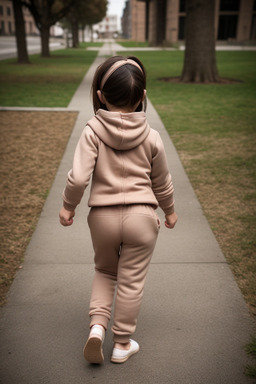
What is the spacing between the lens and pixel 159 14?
51.1 metres

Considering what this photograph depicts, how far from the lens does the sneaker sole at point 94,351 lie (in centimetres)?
192

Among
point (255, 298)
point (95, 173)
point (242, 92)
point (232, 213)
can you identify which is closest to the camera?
point (95, 173)

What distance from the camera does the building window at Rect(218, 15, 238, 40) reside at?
55625 mm

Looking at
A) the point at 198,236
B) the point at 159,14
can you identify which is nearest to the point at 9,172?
the point at 198,236

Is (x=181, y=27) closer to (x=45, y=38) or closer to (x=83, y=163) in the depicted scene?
(x=45, y=38)

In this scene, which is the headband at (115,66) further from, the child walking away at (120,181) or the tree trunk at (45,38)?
the tree trunk at (45,38)

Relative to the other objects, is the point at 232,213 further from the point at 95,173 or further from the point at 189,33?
the point at 189,33

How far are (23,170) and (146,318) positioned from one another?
3.40m

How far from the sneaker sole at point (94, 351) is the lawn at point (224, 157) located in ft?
3.57

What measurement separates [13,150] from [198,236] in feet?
12.5

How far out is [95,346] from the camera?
6.34 ft

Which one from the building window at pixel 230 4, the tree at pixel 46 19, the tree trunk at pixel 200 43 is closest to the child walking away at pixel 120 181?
the tree trunk at pixel 200 43

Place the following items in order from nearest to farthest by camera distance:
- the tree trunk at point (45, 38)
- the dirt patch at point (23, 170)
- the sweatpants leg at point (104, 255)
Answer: the sweatpants leg at point (104, 255) → the dirt patch at point (23, 170) → the tree trunk at point (45, 38)

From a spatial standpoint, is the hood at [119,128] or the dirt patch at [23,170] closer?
the hood at [119,128]
